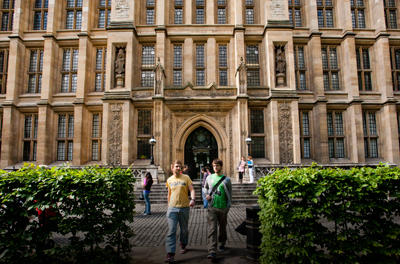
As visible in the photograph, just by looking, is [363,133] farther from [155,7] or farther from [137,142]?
[155,7]

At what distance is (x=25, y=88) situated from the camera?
58.3ft

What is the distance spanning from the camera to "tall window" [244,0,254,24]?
1798 centimetres

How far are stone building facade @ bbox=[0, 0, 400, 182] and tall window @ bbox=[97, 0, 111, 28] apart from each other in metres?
0.12

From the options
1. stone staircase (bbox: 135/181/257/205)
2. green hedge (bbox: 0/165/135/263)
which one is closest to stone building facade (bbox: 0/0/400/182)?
stone staircase (bbox: 135/181/257/205)

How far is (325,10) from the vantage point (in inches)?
730

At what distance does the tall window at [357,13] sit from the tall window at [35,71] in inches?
912

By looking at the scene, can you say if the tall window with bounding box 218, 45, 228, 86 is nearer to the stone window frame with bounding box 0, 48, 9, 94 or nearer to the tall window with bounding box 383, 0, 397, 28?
the tall window with bounding box 383, 0, 397, 28

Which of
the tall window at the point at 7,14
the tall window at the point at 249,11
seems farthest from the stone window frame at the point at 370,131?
the tall window at the point at 7,14

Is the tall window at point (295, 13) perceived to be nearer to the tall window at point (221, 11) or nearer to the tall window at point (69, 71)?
the tall window at point (221, 11)

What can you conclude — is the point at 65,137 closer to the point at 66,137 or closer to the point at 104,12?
the point at 66,137

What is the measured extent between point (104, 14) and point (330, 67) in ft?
55.2

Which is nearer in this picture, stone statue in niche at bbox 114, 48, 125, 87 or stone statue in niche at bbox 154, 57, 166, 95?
stone statue in niche at bbox 154, 57, 166, 95

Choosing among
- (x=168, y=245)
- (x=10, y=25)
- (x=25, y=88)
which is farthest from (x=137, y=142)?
(x=10, y=25)

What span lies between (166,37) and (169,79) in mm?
2877
